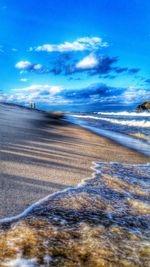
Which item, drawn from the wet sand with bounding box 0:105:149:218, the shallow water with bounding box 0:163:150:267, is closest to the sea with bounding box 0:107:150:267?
the shallow water with bounding box 0:163:150:267

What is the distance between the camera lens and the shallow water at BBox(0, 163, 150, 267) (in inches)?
84.5

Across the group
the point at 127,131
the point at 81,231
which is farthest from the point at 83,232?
the point at 127,131

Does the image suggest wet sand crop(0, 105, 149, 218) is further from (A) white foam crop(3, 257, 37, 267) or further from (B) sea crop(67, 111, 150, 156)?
(B) sea crop(67, 111, 150, 156)

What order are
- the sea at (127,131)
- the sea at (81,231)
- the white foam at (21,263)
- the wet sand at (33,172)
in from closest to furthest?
the white foam at (21,263) → the sea at (81,231) → the wet sand at (33,172) → the sea at (127,131)

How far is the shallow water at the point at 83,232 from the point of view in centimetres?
215

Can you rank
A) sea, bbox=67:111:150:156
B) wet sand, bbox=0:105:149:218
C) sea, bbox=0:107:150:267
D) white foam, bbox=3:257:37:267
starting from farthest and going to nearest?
sea, bbox=67:111:150:156 → wet sand, bbox=0:105:149:218 → sea, bbox=0:107:150:267 → white foam, bbox=3:257:37:267

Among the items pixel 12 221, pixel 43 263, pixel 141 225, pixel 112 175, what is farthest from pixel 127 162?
pixel 43 263

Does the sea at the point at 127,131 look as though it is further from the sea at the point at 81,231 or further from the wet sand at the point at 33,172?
the sea at the point at 81,231

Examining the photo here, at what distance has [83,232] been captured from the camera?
260 cm

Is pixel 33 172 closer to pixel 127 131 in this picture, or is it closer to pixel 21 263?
pixel 21 263

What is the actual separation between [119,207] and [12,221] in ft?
4.38

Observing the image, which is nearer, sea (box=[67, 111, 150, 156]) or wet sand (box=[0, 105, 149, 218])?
wet sand (box=[0, 105, 149, 218])

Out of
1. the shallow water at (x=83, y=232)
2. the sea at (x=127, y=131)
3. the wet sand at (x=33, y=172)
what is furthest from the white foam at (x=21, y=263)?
the sea at (x=127, y=131)

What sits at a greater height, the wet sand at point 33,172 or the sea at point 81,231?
the wet sand at point 33,172
